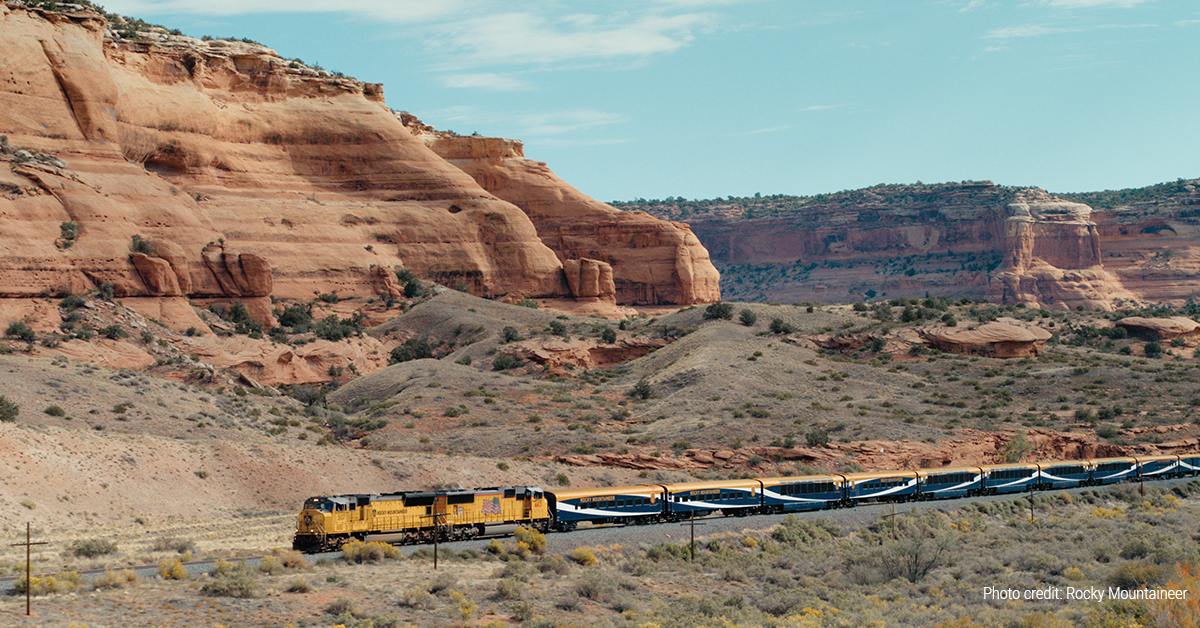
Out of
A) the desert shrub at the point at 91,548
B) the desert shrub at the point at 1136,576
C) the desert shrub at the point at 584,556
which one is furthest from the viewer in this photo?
the desert shrub at the point at 584,556

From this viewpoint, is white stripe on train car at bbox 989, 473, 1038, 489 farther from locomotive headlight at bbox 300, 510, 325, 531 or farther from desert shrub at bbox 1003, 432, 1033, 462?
locomotive headlight at bbox 300, 510, 325, 531

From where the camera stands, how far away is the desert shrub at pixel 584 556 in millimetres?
28422

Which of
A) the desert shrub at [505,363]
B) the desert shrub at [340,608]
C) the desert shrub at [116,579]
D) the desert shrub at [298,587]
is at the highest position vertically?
the desert shrub at [505,363]

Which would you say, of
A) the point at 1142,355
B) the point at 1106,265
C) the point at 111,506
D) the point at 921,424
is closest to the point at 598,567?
the point at 111,506

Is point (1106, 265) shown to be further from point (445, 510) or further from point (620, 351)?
point (445, 510)

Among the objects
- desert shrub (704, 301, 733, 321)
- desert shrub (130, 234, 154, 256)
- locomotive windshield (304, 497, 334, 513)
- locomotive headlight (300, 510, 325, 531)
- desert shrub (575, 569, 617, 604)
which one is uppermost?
desert shrub (130, 234, 154, 256)

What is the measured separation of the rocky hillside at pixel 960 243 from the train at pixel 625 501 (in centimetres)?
10422

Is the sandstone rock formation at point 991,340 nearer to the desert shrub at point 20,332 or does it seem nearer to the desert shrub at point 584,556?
the desert shrub at point 584,556

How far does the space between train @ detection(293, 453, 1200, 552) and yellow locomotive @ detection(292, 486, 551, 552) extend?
0.03 meters

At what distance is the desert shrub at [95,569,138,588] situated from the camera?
2300 cm

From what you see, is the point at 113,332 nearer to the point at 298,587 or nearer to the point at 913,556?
the point at 298,587

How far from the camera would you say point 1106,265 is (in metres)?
154

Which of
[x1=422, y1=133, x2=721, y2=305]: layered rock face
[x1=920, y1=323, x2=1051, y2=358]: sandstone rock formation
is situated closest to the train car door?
[x1=920, y1=323, x2=1051, y2=358]: sandstone rock formation

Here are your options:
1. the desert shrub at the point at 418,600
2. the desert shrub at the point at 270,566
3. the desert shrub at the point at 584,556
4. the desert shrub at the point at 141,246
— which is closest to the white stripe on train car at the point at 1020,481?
the desert shrub at the point at 584,556
